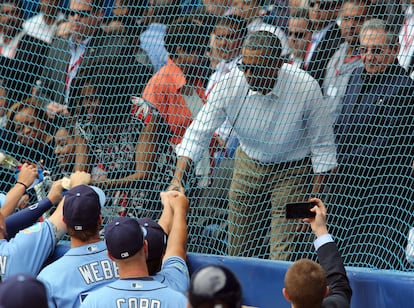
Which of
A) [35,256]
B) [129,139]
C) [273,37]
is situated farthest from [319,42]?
[35,256]

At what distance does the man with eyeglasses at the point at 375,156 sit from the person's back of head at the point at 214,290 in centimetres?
252

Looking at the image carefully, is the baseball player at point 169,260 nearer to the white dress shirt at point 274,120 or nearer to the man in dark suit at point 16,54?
the white dress shirt at point 274,120

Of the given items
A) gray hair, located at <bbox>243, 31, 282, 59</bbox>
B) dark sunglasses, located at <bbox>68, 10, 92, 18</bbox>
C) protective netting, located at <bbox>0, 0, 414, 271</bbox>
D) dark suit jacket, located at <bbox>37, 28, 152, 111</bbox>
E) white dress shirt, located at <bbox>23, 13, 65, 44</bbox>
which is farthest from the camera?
white dress shirt, located at <bbox>23, 13, 65, 44</bbox>

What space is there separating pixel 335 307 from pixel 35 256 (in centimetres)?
179

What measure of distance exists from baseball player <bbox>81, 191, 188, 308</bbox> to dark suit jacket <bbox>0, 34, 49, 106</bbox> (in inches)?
109

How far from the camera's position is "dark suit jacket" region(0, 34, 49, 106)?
248 inches

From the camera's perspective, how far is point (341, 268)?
13.0 ft

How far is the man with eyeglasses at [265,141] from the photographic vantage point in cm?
509

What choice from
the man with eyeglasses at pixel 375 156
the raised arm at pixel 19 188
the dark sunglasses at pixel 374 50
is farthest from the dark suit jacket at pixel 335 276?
the raised arm at pixel 19 188

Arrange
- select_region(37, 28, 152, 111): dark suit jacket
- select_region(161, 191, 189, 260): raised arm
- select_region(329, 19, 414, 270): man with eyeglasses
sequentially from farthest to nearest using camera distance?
select_region(37, 28, 152, 111): dark suit jacket, select_region(329, 19, 414, 270): man with eyeglasses, select_region(161, 191, 189, 260): raised arm

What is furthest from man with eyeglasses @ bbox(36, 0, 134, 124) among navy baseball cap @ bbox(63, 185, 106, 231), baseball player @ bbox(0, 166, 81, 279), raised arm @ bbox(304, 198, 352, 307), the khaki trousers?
raised arm @ bbox(304, 198, 352, 307)

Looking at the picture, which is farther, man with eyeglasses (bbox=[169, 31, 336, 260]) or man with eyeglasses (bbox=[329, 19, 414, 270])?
man with eyeglasses (bbox=[169, 31, 336, 260])

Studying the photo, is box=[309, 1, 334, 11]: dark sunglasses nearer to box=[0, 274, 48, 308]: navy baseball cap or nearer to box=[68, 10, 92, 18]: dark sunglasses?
box=[68, 10, 92, 18]: dark sunglasses

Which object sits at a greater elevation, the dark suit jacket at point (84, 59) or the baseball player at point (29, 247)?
the dark suit jacket at point (84, 59)
